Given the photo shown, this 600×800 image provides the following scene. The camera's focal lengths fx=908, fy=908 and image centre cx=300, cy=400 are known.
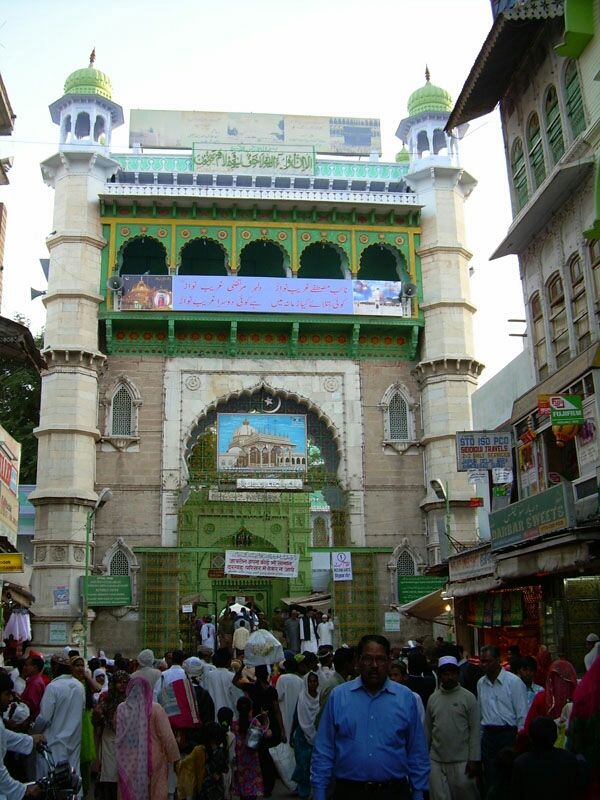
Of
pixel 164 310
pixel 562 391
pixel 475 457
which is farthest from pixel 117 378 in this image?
pixel 562 391

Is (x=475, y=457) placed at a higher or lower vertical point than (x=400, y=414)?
lower

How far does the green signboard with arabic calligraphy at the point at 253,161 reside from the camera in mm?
26594

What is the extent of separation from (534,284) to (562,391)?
10.00ft

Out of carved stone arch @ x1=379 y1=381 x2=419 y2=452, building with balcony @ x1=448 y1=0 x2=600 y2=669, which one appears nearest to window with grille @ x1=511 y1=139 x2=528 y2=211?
building with balcony @ x1=448 y1=0 x2=600 y2=669

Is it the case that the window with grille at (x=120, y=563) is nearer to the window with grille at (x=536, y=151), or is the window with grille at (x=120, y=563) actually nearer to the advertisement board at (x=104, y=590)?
the advertisement board at (x=104, y=590)

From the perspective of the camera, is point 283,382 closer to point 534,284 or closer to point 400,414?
point 400,414

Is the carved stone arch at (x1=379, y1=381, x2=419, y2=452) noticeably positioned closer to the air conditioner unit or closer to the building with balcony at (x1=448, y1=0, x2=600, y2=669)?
the building with balcony at (x1=448, y1=0, x2=600, y2=669)

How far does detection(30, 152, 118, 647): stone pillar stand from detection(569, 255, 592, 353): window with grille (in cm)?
1359

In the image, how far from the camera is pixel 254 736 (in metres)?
7.74

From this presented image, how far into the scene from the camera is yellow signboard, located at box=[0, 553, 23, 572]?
571 inches

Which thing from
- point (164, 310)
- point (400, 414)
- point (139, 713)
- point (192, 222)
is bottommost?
point (139, 713)

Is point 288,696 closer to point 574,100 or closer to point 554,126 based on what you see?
point 574,100

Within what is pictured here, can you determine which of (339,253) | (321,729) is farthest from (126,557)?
(321,729)

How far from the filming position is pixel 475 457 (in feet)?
54.1
